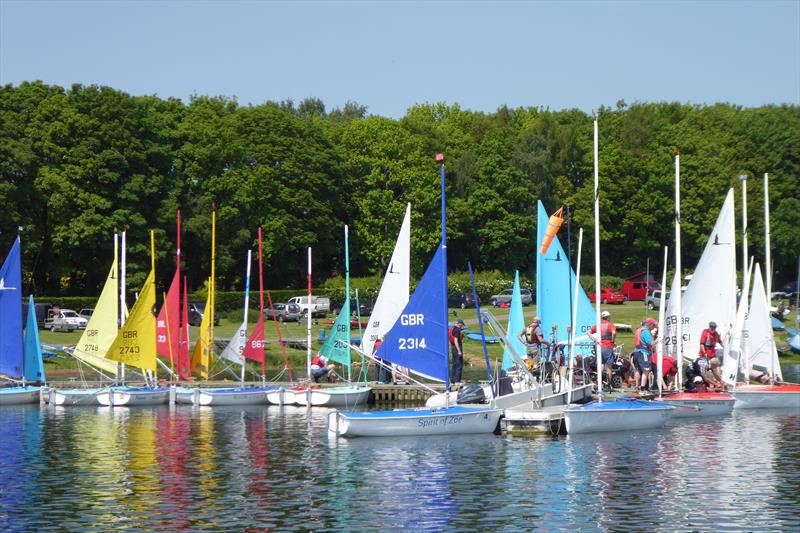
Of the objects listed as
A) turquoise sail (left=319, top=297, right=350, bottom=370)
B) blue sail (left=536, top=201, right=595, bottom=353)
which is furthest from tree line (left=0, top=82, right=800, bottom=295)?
blue sail (left=536, top=201, right=595, bottom=353)

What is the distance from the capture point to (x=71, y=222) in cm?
7462

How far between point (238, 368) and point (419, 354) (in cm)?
2378

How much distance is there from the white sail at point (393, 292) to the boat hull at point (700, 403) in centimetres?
934

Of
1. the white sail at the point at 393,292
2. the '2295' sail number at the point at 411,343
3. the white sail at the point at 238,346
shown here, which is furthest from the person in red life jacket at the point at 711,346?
the white sail at the point at 238,346

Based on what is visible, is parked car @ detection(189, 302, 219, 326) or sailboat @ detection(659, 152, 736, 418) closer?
sailboat @ detection(659, 152, 736, 418)

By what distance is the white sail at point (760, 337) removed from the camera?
4044cm

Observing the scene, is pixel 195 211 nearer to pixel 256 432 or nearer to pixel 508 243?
pixel 508 243

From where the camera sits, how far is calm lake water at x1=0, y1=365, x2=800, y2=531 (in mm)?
22453

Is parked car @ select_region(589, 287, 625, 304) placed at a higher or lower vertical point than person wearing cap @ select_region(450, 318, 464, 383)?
higher

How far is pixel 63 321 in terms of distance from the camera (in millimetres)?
68375

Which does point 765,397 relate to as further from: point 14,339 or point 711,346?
point 14,339

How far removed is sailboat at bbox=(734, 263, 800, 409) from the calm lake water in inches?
62.5

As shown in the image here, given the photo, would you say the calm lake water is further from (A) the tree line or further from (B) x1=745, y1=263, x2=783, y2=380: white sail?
(A) the tree line

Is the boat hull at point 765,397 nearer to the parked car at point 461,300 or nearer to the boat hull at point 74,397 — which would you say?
the boat hull at point 74,397
